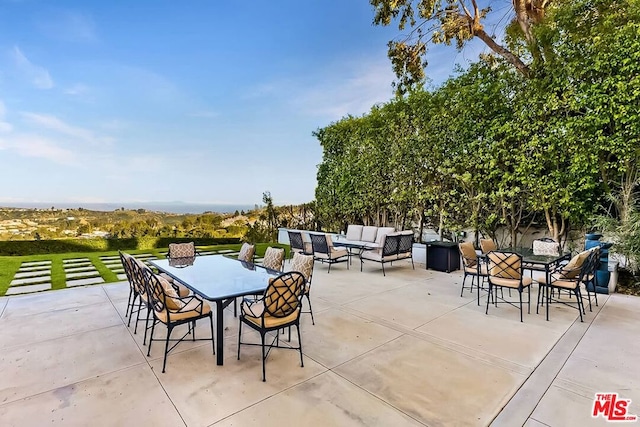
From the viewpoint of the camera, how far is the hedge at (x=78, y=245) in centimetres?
917

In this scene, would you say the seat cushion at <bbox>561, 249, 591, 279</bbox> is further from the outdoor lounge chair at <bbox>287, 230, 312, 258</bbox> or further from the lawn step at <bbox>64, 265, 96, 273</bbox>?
the lawn step at <bbox>64, 265, 96, 273</bbox>

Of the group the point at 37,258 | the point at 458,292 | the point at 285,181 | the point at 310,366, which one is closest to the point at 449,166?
the point at 458,292

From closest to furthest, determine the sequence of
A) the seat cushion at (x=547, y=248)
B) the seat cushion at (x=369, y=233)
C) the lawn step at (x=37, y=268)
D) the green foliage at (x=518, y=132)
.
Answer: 1. the green foliage at (x=518, y=132)
2. the seat cushion at (x=547, y=248)
3. the lawn step at (x=37, y=268)
4. the seat cushion at (x=369, y=233)

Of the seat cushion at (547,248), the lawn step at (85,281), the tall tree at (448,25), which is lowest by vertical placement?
the lawn step at (85,281)

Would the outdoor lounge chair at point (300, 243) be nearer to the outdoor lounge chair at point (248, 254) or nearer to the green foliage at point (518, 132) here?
the green foliage at point (518, 132)

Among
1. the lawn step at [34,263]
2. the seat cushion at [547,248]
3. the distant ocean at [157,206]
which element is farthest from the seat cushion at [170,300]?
the distant ocean at [157,206]

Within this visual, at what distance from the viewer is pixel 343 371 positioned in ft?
8.53

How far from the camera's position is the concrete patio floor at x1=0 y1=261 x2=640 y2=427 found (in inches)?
80.7

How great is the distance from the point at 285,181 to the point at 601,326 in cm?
1012

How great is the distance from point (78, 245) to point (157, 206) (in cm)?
313

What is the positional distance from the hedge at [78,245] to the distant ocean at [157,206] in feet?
4.68

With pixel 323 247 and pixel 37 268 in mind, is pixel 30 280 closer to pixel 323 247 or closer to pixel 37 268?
pixel 37 268

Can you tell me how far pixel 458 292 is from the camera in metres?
5.11

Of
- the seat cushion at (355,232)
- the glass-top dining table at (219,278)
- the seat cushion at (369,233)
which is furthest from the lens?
the seat cushion at (355,232)
